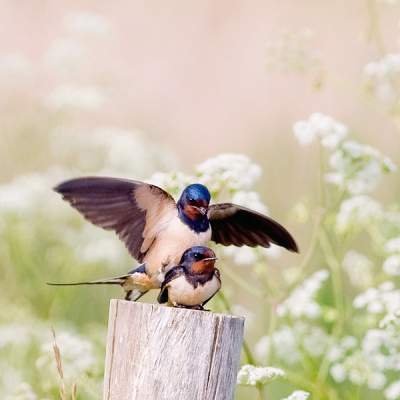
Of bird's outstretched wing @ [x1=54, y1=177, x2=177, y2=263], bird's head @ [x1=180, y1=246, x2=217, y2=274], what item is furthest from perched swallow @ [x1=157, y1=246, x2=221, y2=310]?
bird's outstretched wing @ [x1=54, y1=177, x2=177, y2=263]

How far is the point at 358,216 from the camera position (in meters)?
3.91

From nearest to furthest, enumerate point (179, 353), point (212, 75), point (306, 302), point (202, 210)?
1. point (179, 353)
2. point (202, 210)
3. point (306, 302)
4. point (212, 75)

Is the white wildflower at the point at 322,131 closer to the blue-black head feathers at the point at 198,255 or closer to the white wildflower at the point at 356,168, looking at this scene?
the white wildflower at the point at 356,168

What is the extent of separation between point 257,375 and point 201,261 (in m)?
0.65

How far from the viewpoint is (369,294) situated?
3.40 m

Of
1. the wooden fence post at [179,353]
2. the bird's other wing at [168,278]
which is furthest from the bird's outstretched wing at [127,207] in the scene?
the wooden fence post at [179,353]

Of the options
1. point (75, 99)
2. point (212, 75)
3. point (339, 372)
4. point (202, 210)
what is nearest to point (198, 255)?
point (202, 210)

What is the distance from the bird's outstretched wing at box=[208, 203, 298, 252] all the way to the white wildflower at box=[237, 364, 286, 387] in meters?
0.39

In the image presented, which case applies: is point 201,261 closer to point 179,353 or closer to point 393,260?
point 179,353

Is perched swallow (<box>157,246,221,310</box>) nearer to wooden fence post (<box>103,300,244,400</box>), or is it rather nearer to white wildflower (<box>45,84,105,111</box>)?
wooden fence post (<box>103,300,244,400</box>)

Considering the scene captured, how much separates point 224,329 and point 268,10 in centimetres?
546

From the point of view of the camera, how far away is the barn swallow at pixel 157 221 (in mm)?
2629

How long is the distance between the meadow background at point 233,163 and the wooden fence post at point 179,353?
688mm

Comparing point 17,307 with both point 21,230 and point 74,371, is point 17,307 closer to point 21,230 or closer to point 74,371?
point 21,230
